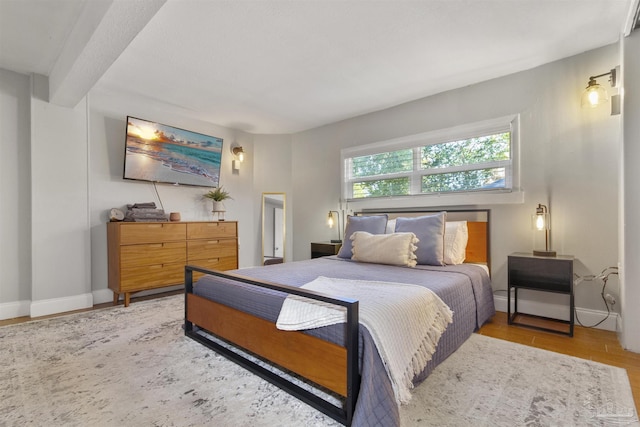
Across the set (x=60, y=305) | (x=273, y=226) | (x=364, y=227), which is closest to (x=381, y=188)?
(x=364, y=227)

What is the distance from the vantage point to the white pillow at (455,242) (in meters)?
2.96

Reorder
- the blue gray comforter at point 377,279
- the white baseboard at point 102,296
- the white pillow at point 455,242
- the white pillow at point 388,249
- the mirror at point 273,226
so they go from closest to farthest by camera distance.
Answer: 1. the blue gray comforter at point 377,279
2. the white pillow at point 388,249
3. the white pillow at point 455,242
4. the white baseboard at point 102,296
5. the mirror at point 273,226

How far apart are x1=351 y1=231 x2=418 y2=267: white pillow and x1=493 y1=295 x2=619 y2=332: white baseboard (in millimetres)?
1177

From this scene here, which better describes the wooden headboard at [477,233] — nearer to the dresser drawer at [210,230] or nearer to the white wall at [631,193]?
the white wall at [631,193]

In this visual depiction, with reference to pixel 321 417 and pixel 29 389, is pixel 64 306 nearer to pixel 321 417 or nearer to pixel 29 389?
pixel 29 389

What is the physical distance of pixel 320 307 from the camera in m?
1.56

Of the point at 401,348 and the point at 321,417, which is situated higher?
the point at 401,348

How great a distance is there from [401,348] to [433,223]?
5.83 feet

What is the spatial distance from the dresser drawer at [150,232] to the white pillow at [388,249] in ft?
7.39

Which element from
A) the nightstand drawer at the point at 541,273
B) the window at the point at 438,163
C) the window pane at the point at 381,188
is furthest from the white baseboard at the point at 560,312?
the window pane at the point at 381,188

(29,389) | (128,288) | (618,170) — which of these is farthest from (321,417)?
(618,170)

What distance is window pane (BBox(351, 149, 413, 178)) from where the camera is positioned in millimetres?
3969

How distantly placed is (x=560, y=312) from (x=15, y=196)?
5.62m

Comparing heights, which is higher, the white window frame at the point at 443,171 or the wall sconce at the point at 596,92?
the wall sconce at the point at 596,92
